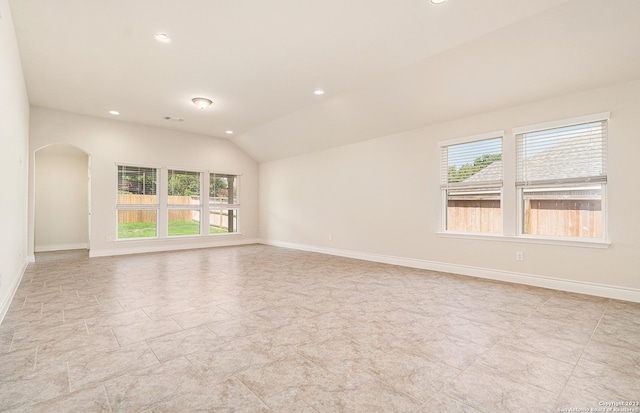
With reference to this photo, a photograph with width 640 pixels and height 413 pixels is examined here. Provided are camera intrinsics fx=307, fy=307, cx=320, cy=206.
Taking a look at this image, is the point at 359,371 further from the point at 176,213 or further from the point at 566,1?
the point at 176,213

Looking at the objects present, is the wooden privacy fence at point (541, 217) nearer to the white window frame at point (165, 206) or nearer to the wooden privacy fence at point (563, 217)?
the wooden privacy fence at point (563, 217)

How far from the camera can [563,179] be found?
4000 mm

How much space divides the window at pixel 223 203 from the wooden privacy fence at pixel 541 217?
5863 millimetres

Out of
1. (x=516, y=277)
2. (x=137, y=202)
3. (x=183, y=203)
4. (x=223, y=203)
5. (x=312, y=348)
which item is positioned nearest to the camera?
(x=312, y=348)

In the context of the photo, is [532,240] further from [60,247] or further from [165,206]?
[60,247]

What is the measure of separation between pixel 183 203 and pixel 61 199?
2.88 m

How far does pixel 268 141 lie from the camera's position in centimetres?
772

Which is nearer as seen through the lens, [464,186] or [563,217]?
[563,217]

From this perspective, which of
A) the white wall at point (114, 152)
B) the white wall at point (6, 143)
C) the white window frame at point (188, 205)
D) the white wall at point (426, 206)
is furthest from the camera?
the white window frame at point (188, 205)

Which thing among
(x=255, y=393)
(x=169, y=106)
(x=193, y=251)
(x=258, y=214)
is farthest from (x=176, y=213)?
(x=255, y=393)

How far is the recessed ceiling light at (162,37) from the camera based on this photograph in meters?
3.35

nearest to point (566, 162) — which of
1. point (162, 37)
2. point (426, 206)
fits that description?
point (426, 206)

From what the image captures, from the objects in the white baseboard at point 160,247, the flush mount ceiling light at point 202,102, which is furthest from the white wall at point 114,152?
the flush mount ceiling light at point 202,102

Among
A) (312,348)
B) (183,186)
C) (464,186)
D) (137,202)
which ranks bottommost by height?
(312,348)
